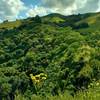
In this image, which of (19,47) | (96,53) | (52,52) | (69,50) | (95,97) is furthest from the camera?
(19,47)

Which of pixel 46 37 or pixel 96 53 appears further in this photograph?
pixel 46 37

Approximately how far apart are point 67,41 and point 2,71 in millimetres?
31190

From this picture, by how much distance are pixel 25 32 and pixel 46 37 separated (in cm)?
2285

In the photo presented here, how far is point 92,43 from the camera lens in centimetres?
13125

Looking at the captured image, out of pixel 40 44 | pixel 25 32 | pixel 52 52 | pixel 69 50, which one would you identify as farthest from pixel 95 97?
pixel 25 32

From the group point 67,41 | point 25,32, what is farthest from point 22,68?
point 25,32

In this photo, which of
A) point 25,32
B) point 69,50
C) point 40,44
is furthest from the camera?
point 25,32

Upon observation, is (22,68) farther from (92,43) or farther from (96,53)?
(96,53)

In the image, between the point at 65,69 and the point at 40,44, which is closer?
the point at 65,69

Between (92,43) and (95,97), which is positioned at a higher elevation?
(95,97)

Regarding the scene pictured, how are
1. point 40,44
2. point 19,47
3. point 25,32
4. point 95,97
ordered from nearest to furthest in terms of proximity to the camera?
1. point 95,97
2. point 40,44
3. point 19,47
4. point 25,32

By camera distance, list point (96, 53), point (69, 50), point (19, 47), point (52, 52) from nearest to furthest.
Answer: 1. point (96, 53)
2. point (69, 50)
3. point (52, 52)
4. point (19, 47)

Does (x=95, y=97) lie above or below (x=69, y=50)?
above

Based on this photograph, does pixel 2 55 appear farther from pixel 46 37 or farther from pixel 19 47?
pixel 46 37
